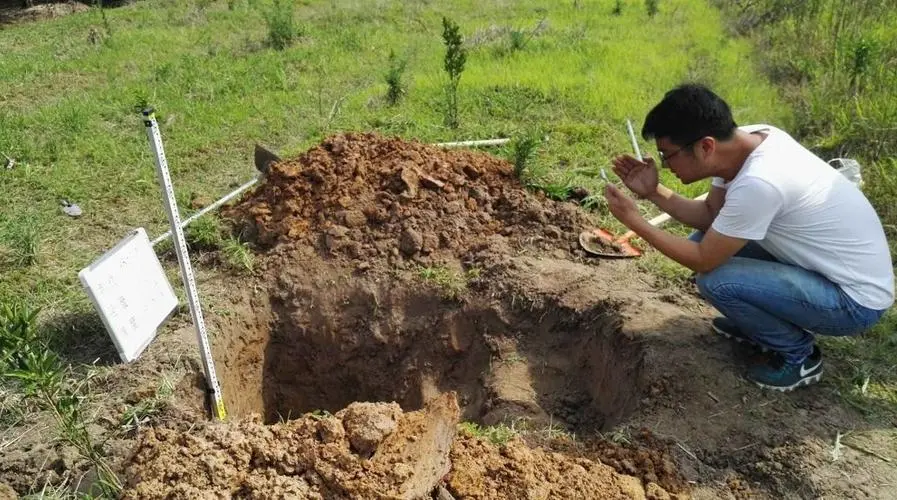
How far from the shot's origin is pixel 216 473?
91.5 inches

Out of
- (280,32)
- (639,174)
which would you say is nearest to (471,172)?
(639,174)

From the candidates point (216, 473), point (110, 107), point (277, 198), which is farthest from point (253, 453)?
point (110, 107)

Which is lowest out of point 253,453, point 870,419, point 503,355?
point 503,355

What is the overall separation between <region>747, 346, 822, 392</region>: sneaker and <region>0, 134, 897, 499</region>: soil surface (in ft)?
0.18

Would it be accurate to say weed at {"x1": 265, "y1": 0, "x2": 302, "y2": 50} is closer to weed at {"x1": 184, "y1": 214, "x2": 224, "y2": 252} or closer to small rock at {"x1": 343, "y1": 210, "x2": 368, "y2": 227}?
weed at {"x1": 184, "y1": 214, "x2": 224, "y2": 252}

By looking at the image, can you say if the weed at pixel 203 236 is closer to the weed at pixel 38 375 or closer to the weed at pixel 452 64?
the weed at pixel 38 375

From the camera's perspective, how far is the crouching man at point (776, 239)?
2.76 meters

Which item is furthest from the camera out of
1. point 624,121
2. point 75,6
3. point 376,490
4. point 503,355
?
point 75,6

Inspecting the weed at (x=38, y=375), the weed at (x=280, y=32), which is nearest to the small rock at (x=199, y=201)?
the weed at (x=38, y=375)

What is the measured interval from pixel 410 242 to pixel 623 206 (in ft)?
4.33

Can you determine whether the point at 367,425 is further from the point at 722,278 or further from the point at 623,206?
the point at 722,278

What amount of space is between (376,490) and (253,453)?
0.47m

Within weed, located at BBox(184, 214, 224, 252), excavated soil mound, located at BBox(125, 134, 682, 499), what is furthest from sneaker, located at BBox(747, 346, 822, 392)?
weed, located at BBox(184, 214, 224, 252)

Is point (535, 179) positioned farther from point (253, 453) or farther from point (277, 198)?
point (253, 453)
